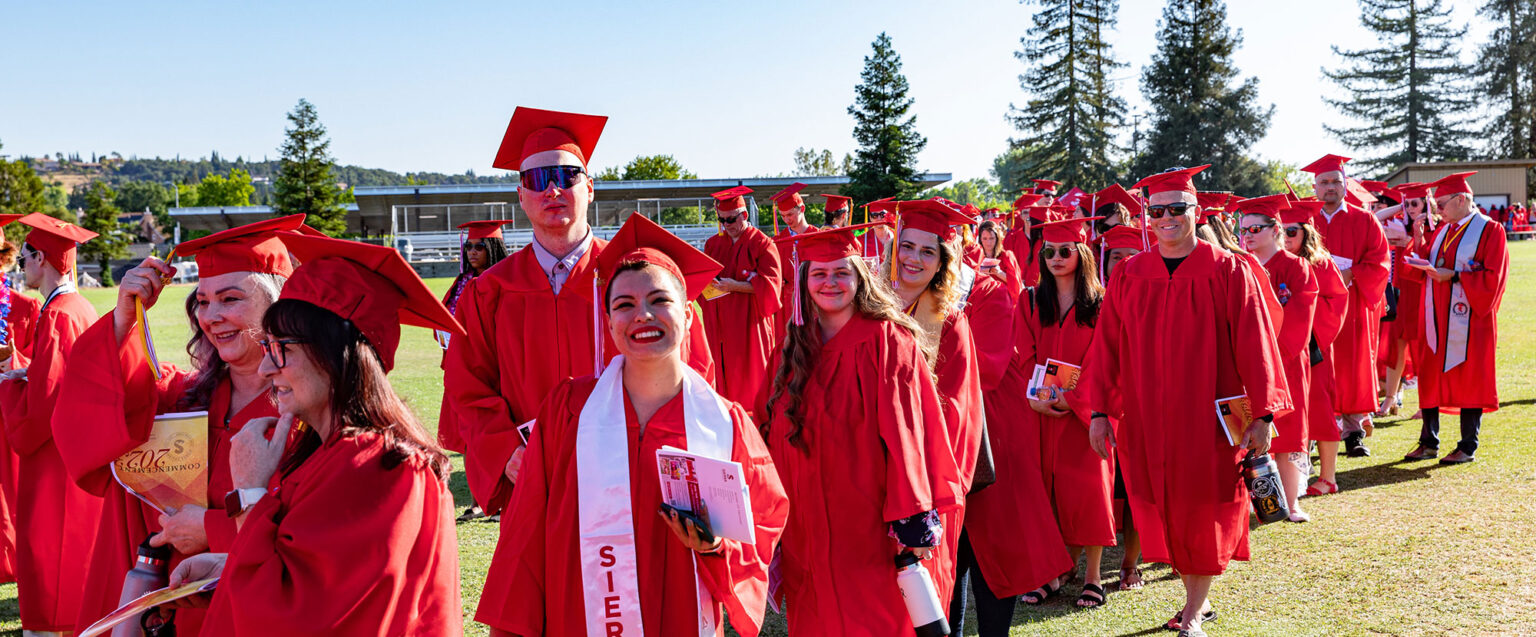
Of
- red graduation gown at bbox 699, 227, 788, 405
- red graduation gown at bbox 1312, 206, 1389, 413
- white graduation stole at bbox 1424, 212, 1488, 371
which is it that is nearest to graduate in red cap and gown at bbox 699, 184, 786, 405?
red graduation gown at bbox 699, 227, 788, 405

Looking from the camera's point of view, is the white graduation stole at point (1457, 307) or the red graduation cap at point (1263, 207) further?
the white graduation stole at point (1457, 307)

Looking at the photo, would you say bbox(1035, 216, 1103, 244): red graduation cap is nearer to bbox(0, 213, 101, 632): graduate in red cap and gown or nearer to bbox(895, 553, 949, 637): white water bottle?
bbox(895, 553, 949, 637): white water bottle

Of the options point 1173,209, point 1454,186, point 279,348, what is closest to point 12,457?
point 279,348

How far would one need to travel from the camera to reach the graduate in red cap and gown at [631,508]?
278cm

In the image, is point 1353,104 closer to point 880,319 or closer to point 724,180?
point 724,180

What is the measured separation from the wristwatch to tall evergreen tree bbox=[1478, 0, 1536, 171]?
220 feet

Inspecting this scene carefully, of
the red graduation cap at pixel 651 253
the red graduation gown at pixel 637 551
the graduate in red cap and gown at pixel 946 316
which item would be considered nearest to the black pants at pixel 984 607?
the graduate in red cap and gown at pixel 946 316

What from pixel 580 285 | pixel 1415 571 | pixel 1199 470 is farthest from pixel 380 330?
pixel 1415 571

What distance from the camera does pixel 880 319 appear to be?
3.91 m

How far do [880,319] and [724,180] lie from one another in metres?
51.8

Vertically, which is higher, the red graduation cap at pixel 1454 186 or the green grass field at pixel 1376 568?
the red graduation cap at pixel 1454 186

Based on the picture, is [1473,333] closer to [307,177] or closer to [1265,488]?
[1265,488]

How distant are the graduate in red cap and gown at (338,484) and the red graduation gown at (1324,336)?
21.6 feet

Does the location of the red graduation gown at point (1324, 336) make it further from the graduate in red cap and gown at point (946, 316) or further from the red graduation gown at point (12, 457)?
the red graduation gown at point (12, 457)
